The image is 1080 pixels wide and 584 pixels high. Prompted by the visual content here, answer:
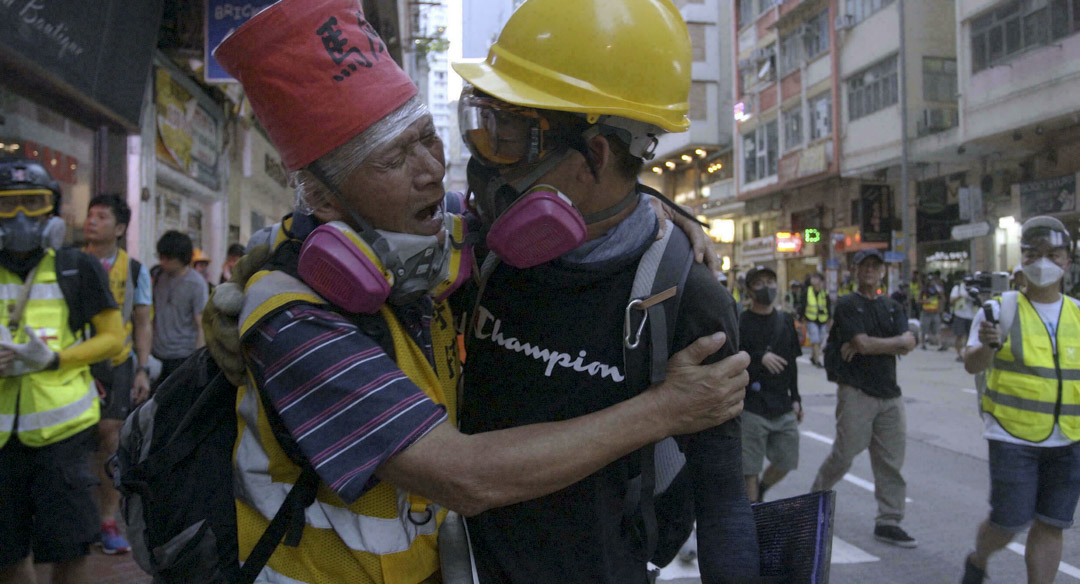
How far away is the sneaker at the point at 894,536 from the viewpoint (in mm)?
5527

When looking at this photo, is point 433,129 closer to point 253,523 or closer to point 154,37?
point 253,523

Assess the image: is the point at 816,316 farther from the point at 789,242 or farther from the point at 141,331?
the point at 141,331

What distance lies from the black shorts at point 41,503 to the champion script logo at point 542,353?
2.49 meters

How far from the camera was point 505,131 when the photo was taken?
175cm

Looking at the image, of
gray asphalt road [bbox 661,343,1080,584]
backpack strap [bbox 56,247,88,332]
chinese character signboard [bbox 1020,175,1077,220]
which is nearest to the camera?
backpack strap [bbox 56,247,88,332]

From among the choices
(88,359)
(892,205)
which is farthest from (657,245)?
(892,205)

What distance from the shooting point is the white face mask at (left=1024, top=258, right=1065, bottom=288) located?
4.32 metres

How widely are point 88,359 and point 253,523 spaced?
2477mm

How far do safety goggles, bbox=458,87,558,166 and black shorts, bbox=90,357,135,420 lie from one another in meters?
3.41

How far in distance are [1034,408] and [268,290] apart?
4130 millimetres

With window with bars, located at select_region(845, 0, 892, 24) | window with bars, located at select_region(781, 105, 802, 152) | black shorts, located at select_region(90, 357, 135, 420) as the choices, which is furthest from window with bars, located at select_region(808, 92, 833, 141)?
black shorts, located at select_region(90, 357, 135, 420)

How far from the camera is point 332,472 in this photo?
1388 millimetres

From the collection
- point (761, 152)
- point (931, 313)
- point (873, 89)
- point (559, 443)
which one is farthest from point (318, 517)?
point (761, 152)

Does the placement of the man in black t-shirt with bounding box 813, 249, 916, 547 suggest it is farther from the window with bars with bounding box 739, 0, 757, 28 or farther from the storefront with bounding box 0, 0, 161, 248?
the window with bars with bounding box 739, 0, 757, 28
